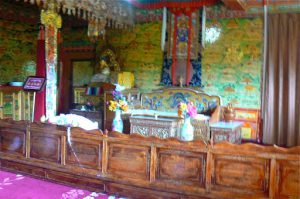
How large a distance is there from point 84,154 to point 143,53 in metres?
4.42

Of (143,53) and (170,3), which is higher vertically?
(170,3)

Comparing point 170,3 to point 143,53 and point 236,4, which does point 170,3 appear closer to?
point 143,53

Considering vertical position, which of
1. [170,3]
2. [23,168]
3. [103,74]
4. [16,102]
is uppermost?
[170,3]

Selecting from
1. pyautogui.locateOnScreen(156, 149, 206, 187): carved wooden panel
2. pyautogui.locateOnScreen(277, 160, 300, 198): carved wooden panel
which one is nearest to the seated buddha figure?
pyautogui.locateOnScreen(156, 149, 206, 187): carved wooden panel

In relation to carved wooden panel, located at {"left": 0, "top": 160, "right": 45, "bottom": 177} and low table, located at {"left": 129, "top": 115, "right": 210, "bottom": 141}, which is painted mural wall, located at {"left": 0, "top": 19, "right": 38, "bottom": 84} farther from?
carved wooden panel, located at {"left": 0, "top": 160, "right": 45, "bottom": 177}

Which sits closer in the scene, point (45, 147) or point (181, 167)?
point (181, 167)

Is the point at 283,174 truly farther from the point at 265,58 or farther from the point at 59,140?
the point at 265,58

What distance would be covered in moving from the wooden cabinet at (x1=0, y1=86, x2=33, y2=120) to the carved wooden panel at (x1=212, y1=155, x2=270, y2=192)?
14.8 feet

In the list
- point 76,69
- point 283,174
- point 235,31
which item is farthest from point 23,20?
point 283,174

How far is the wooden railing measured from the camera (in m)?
2.77

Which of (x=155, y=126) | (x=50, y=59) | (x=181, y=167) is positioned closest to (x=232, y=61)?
(x=155, y=126)

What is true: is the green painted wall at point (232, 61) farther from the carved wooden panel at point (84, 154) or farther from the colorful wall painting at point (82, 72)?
the carved wooden panel at point (84, 154)

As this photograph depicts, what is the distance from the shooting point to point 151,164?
10.5 ft

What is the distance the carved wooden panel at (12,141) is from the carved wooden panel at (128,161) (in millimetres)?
1372
